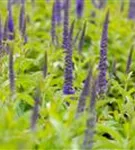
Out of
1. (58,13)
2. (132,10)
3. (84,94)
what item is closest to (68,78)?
(84,94)

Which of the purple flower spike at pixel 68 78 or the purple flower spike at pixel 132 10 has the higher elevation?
the purple flower spike at pixel 132 10

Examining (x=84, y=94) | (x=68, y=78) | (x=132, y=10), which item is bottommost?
(x=68, y=78)

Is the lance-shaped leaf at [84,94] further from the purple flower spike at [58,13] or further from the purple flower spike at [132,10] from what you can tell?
the purple flower spike at [132,10]

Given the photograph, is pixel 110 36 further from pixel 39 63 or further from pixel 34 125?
pixel 34 125

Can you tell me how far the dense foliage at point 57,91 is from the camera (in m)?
2.43

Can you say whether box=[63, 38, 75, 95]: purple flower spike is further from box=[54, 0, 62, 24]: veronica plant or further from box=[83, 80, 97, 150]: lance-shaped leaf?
box=[54, 0, 62, 24]: veronica plant

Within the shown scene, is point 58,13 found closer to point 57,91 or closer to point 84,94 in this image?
point 57,91

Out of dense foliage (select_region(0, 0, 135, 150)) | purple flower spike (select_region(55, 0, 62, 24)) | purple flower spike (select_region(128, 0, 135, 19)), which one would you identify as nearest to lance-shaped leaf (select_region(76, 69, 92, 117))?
dense foliage (select_region(0, 0, 135, 150))

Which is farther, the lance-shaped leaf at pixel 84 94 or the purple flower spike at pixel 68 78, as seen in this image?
the purple flower spike at pixel 68 78

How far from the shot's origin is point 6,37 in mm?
3791

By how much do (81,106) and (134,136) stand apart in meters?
0.48

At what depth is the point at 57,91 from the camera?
3.48 m

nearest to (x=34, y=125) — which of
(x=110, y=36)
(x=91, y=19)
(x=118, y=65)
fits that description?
(x=118, y=65)

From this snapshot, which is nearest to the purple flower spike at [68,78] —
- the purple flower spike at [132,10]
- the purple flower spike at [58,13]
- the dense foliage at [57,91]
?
the dense foliage at [57,91]
